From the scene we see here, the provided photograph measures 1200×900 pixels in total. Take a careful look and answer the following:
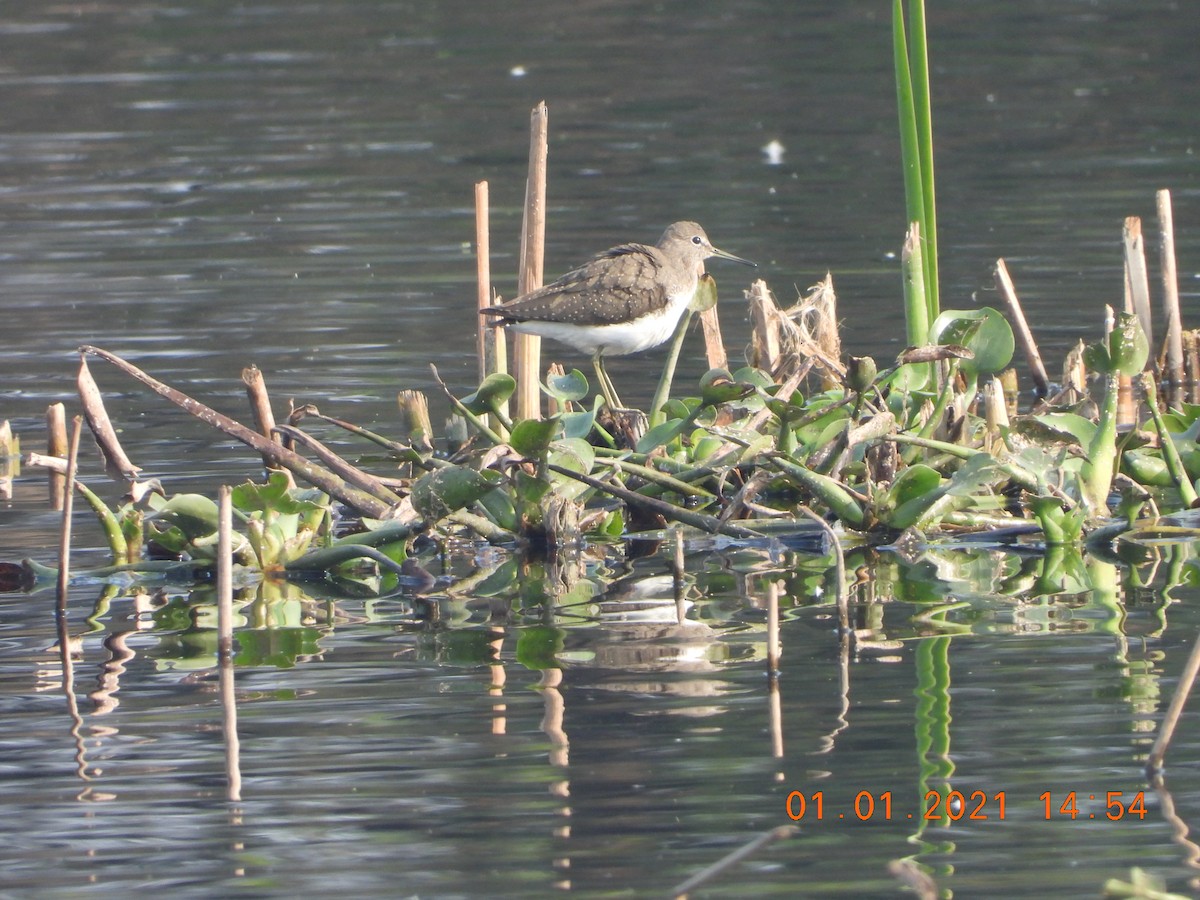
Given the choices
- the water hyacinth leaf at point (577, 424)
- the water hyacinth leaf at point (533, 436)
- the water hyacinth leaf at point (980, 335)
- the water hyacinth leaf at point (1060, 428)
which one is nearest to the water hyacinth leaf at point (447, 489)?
the water hyacinth leaf at point (533, 436)

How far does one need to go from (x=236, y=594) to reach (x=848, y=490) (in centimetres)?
219

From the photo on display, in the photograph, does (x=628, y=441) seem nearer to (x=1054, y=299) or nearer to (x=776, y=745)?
(x=776, y=745)

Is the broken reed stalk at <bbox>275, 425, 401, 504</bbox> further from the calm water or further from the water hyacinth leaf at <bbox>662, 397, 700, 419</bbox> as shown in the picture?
the water hyacinth leaf at <bbox>662, 397, 700, 419</bbox>

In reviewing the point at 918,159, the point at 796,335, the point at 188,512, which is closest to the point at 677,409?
the point at 796,335

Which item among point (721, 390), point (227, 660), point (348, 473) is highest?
point (721, 390)

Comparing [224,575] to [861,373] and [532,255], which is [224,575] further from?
[532,255]

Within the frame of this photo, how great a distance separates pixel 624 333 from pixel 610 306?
0.16 m

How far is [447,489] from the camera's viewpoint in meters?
6.68

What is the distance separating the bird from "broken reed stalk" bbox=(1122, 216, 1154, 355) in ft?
6.55

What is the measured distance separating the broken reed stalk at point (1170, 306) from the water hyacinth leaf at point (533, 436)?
361 cm

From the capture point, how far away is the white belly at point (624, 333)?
800 centimetres
